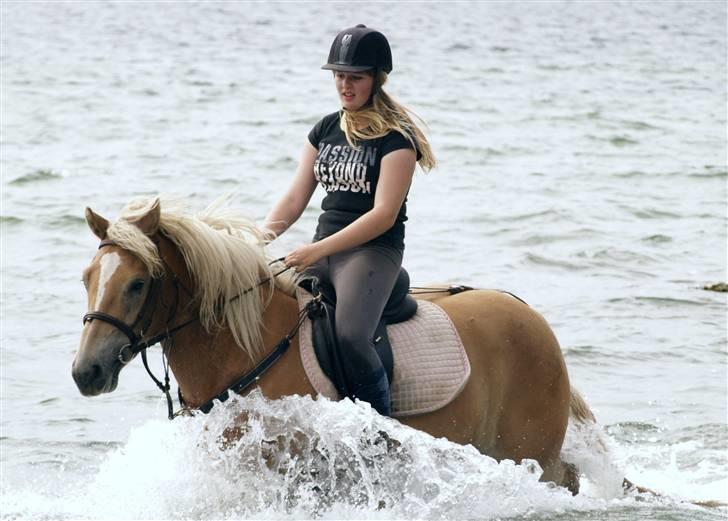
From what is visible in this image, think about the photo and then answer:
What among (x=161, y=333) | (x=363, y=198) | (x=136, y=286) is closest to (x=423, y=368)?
(x=363, y=198)

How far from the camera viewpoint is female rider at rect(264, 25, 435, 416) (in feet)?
18.9

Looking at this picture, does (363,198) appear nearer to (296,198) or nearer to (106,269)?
(296,198)

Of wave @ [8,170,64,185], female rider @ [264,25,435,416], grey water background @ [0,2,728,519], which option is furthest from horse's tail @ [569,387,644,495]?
wave @ [8,170,64,185]

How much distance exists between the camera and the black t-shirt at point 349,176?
5938 mm

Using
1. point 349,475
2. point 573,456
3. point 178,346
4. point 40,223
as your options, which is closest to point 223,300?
point 178,346

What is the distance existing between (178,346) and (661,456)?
163 inches

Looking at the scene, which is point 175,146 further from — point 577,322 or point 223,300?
point 223,300

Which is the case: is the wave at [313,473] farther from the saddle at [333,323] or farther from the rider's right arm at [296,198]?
the rider's right arm at [296,198]

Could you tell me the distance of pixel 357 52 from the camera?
19.4 ft

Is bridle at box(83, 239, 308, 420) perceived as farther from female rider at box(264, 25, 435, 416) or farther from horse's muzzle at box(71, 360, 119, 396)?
female rider at box(264, 25, 435, 416)

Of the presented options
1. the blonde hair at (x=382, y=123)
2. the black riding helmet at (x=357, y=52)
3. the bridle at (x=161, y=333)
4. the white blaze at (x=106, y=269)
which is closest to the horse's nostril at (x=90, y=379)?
the bridle at (x=161, y=333)

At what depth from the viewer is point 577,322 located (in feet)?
37.9

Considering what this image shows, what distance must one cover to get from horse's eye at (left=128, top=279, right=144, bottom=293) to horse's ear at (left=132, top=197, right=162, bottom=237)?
0.74ft

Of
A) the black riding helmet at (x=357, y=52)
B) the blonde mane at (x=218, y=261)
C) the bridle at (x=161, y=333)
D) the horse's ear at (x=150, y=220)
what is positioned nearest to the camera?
the bridle at (x=161, y=333)
